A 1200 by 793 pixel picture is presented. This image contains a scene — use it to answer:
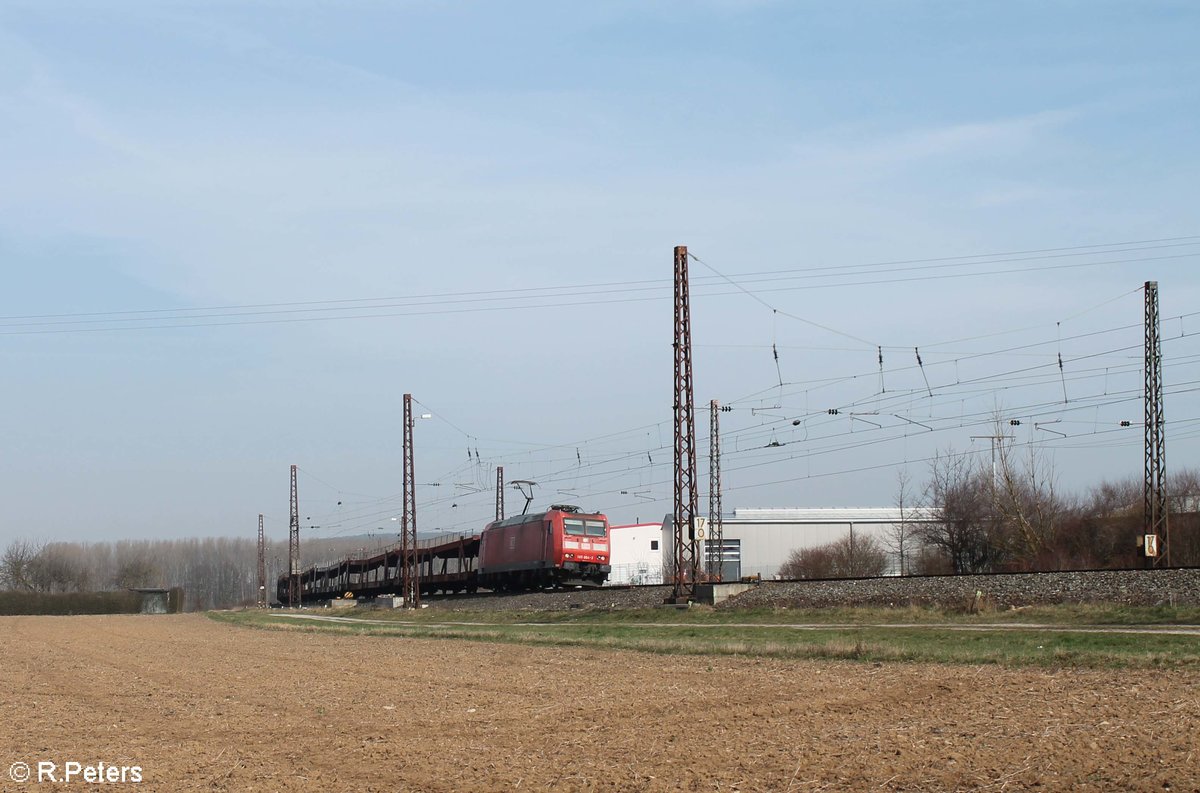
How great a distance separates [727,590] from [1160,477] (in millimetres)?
14236

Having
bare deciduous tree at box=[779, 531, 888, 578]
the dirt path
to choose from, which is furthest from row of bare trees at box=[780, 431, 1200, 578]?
the dirt path

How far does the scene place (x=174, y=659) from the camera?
2575 centimetres

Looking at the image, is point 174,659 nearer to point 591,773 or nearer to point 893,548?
point 591,773

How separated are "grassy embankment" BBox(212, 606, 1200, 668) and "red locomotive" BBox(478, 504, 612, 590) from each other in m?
11.0

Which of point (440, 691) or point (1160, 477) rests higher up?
point (1160, 477)

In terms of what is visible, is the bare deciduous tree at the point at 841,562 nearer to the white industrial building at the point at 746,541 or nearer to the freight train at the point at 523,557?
the white industrial building at the point at 746,541

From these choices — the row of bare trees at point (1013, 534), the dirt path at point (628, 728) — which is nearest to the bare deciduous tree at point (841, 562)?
the row of bare trees at point (1013, 534)

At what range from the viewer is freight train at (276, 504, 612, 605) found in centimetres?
5234

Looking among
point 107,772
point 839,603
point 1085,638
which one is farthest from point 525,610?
point 107,772

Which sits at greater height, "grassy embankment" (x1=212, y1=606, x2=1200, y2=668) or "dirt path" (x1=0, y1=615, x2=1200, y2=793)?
"dirt path" (x1=0, y1=615, x2=1200, y2=793)

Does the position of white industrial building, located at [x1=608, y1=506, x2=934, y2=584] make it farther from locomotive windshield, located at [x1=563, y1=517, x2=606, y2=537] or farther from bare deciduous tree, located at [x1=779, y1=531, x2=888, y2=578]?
locomotive windshield, located at [x1=563, y1=517, x2=606, y2=537]

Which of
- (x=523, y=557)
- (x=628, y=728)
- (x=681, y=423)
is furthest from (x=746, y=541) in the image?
(x=628, y=728)

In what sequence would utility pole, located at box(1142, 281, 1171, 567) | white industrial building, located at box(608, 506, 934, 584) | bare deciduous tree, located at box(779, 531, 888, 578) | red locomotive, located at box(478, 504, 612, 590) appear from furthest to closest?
white industrial building, located at box(608, 506, 934, 584)
bare deciduous tree, located at box(779, 531, 888, 578)
red locomotive, located at box(478, 504, 612, 590)
utility pole, located at box(1142, 281, 1171, 567)

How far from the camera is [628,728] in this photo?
1237 centimetres
